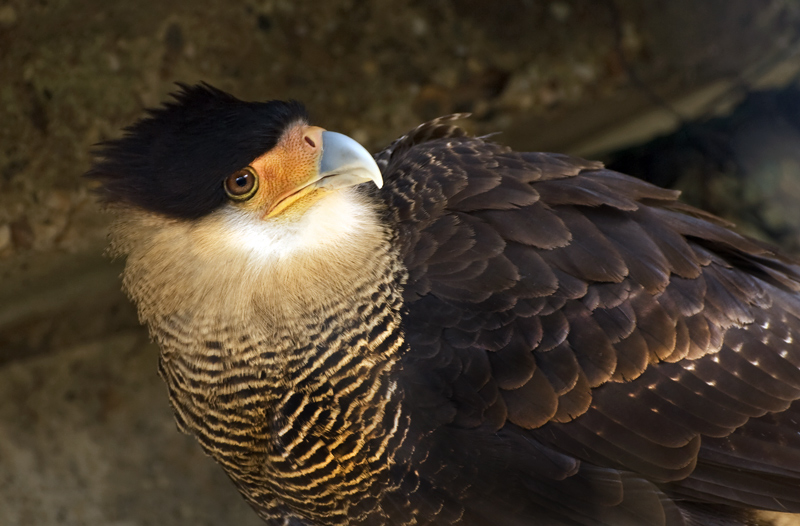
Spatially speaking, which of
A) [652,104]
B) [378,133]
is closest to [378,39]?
[378,133]

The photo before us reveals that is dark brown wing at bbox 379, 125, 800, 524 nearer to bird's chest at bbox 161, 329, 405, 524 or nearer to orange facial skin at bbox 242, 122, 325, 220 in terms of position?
bird's chest at bbox 161, 329, 405, 524

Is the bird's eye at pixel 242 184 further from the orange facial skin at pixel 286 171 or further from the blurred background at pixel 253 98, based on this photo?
Answer: the blurred background at pixel 253 98

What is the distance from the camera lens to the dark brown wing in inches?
82.4

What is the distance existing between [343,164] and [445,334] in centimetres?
54

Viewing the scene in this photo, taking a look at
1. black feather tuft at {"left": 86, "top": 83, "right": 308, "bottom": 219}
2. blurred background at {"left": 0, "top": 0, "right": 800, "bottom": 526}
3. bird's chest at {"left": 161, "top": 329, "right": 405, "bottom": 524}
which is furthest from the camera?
blurred background at {"left": 0, "top": 0, "right": 800, "bottom": 526}

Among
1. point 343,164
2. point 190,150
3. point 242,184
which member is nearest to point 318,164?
point 343,164

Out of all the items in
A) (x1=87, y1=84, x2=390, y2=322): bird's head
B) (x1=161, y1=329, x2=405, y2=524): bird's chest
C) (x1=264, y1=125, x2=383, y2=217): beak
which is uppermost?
(x1=264, y1=125, x2=383, y2=217): beak

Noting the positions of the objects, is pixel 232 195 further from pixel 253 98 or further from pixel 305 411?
pixel 253 98

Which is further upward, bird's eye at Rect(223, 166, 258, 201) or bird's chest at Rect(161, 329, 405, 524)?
bird's eye at Rect(223, 166, 258, 201)

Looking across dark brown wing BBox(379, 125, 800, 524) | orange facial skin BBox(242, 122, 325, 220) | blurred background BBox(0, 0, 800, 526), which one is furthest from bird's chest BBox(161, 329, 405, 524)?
blurred background BBox(0, 0, 800, 526)

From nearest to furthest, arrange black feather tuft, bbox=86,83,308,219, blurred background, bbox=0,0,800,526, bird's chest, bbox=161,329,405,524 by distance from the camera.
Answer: black feather tuft, bbox=86,83,308,219
bird's chest, bbox=161,329,405,524
blurred background, bbox=0,0,800,526

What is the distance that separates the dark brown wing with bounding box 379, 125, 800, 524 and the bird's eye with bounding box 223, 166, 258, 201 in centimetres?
→ 46

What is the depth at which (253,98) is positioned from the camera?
372 cm

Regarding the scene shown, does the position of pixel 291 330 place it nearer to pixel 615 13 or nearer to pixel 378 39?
pixel 378 39
